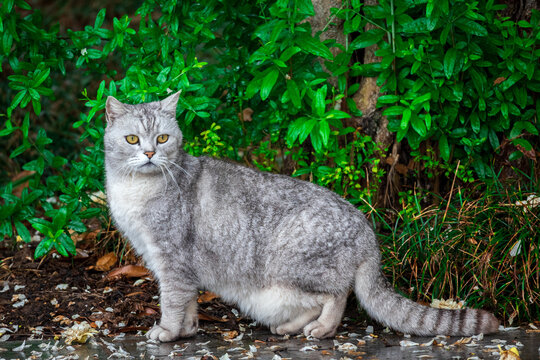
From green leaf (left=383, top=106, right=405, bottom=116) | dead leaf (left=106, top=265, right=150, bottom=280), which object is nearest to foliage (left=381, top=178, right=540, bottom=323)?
green leaf (left=383, top=106, right=405, bottom=116)

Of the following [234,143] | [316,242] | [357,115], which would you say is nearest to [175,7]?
[234,143]

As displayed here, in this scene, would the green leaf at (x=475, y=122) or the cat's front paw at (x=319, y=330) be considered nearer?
the cat's front paw at (x=319, y=330)

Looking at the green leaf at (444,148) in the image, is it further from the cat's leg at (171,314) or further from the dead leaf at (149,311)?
the dead leaf at (149,311)

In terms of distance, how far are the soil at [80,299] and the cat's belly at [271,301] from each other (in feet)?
0.92

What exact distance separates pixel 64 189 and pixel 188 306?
1.52m

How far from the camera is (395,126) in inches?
206

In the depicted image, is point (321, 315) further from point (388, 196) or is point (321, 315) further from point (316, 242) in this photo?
point (388, 196)

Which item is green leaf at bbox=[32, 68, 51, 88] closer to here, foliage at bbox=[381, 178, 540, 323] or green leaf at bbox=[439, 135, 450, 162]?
foliage at bbox=[381, 178, 540, 323]

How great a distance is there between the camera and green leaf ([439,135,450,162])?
17.5ft

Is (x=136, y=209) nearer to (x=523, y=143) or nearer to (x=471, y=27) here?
(x=471, y=27)

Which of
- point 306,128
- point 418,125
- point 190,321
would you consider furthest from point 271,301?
point 418,125

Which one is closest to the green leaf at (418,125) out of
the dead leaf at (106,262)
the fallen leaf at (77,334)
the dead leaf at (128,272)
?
the dead leaf at (128,272)

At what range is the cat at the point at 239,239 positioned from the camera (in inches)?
173

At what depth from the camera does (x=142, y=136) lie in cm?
450
